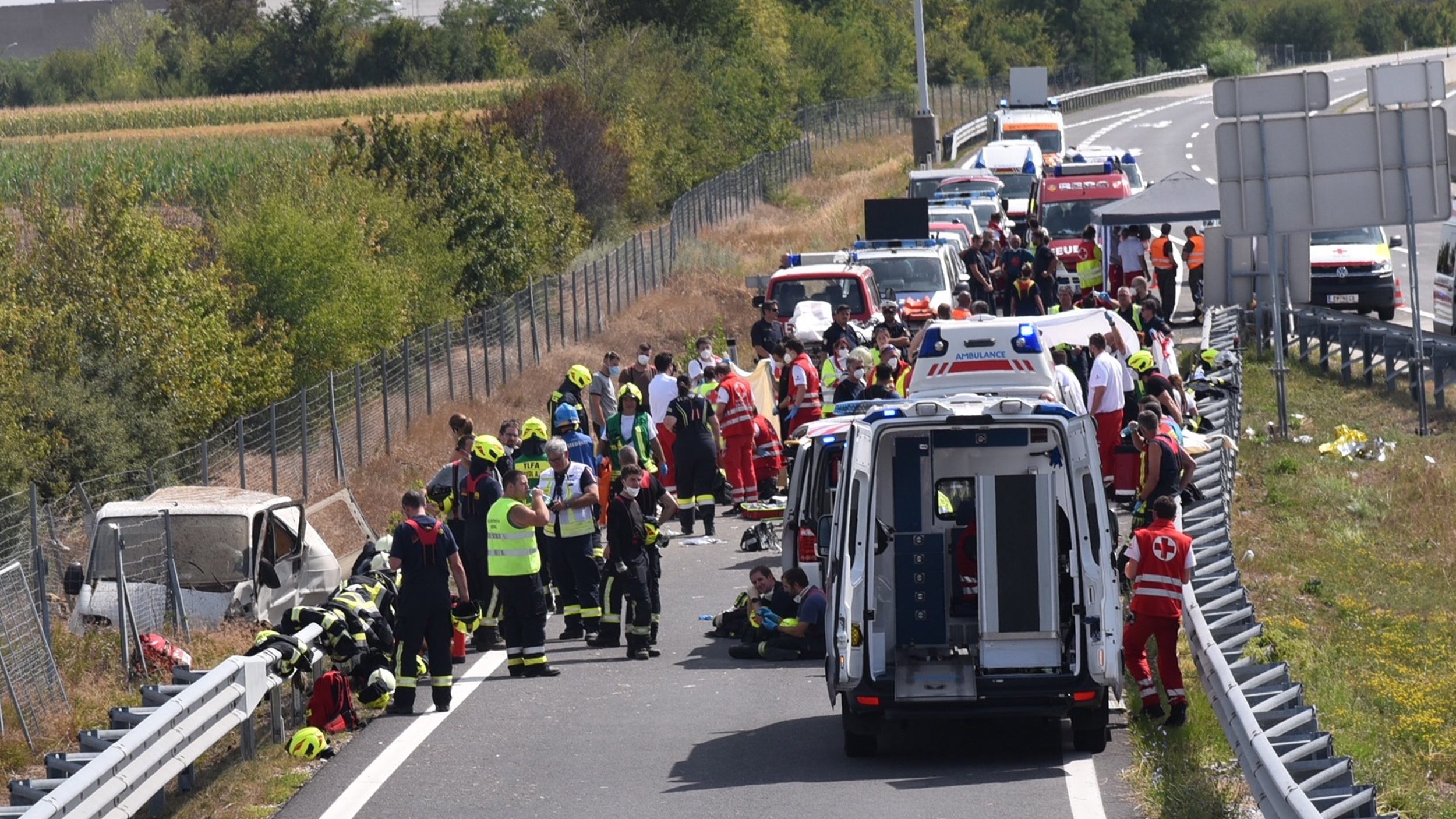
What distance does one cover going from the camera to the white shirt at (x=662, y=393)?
20.7m

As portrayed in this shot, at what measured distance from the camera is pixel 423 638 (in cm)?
1257

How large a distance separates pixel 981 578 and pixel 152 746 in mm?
4622

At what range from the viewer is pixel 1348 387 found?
26.6m

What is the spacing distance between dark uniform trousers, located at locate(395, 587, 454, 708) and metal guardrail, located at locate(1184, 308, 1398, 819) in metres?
4.87

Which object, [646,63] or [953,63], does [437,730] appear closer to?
[646,63]

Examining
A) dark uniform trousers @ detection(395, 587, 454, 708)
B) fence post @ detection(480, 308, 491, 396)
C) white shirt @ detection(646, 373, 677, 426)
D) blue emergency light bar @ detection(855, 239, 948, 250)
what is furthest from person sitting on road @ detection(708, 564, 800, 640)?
blue emergency light bar @ detection(855, 239, 948, 250)

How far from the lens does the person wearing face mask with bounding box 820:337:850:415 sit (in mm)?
20578

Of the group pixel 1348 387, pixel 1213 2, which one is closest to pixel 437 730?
pixel 1348 387

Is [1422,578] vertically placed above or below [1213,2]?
below

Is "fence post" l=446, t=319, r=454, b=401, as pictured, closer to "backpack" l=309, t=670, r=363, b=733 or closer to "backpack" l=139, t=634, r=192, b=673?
"backpack" l=139, t=634, r=192, b=673

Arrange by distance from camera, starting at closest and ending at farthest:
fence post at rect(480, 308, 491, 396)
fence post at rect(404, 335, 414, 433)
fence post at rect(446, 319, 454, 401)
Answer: fence post at rect(404, 335, 414, 433) < fence post at rect(446, 319, 454, 401) < fence post at rect(480, 308, 491, 396)

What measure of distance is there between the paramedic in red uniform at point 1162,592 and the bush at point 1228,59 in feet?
312

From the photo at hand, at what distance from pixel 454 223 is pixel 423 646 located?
23.7 metres

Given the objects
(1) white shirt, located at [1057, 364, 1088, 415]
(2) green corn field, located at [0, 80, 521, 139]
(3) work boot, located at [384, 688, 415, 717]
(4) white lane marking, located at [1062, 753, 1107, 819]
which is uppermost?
(2) green corn field, located at [0, 80, 521, 139]
